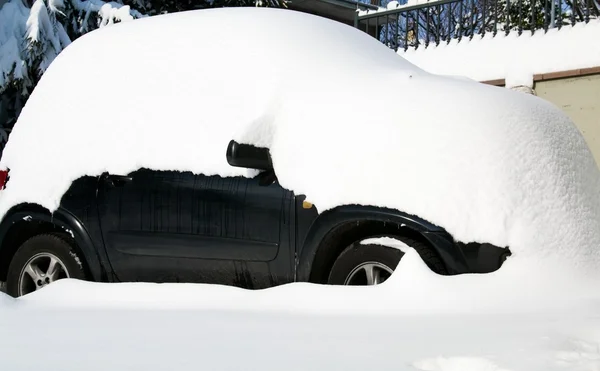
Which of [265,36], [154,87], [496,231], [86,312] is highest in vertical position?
[265,36]

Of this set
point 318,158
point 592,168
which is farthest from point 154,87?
point 592,168

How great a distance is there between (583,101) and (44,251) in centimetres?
640

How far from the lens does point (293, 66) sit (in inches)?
151

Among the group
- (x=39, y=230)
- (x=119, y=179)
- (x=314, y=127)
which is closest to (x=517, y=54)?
(x=314, y=127)

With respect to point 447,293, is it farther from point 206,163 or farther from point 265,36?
point 265,36

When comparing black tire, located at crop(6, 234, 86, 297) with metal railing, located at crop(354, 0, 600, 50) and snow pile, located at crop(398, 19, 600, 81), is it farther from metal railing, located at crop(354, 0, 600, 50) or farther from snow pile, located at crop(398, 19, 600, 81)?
metal railing, located at crop(354, 0, 600, 50)

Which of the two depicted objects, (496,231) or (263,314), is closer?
(263,314)

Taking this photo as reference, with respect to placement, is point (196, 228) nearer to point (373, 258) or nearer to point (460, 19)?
point (373, 258)

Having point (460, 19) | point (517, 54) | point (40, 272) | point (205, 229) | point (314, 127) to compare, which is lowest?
point (40, 272)

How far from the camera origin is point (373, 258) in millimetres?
3260

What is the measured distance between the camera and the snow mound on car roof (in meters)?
3.15

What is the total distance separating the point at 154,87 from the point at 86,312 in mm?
1517

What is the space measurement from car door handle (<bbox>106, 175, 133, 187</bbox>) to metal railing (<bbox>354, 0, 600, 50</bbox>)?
649 centimetres

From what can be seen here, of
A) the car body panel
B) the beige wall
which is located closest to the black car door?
the car body panel
